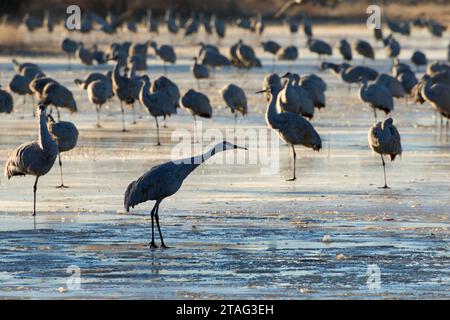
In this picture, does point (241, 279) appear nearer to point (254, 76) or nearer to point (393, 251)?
point (393, 251)

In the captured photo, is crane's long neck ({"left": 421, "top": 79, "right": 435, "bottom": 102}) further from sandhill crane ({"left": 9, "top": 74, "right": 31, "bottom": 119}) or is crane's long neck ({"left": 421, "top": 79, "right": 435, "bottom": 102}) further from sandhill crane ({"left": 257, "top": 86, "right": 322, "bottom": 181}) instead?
sandhill crane ({"left": 9, "top": 74, "right": 31, "bottom": 119})

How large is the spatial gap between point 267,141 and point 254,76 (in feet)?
63.2

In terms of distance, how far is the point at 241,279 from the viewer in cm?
1218

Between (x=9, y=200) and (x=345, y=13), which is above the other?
(x=345, y=13)

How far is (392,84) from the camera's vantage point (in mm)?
31406

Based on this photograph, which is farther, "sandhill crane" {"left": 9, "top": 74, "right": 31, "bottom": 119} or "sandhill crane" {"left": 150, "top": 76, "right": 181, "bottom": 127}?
"sandhill crane" {"left": 9, "top": 74, "right": 31, "bottom": 119}

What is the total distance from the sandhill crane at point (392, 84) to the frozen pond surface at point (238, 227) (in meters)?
4.82

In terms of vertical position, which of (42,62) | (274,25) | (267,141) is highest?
(274,25)

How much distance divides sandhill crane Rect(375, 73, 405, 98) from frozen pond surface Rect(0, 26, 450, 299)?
15.8ft

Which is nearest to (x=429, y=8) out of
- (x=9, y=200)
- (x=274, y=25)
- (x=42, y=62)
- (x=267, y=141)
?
(x=274, y=25)

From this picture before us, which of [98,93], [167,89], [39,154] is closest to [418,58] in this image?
[167,89]

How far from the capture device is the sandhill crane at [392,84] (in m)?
30.8

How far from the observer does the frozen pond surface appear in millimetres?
11969

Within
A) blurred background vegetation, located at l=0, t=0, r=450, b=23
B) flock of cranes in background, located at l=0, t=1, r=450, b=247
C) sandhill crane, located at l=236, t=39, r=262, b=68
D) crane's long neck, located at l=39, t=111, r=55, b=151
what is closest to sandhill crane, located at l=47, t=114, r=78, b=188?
flock of cranes in background, located at l=0, t=1, r=450, b=247
